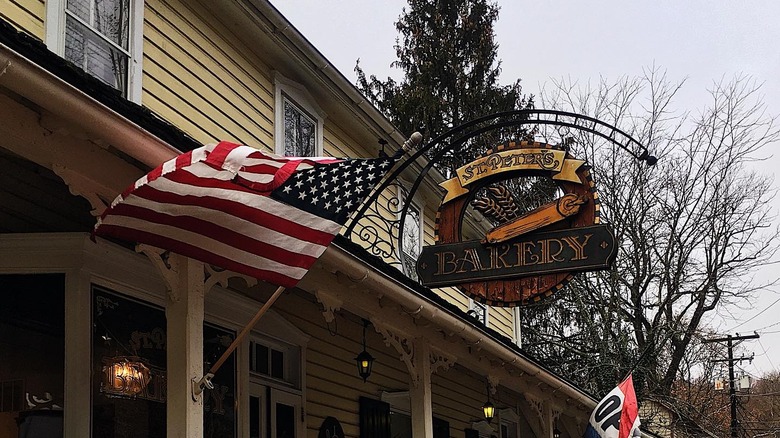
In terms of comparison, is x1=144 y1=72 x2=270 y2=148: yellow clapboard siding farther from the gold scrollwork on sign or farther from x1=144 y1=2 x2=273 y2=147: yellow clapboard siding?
the gold scrollwork on sign

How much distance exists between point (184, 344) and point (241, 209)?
1.13 m

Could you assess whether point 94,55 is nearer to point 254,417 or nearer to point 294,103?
point 254,417

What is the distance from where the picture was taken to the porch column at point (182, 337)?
579 centimetres

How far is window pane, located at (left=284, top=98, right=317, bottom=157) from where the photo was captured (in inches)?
487

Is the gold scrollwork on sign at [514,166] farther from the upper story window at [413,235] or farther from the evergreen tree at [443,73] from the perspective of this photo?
the evergreen tree at [443,73]

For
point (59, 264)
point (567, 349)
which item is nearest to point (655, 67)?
point (567, 349)

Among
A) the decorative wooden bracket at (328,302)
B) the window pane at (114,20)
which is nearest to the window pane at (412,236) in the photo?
the window pane at (114,20)

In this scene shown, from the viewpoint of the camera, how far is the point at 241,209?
205 inches

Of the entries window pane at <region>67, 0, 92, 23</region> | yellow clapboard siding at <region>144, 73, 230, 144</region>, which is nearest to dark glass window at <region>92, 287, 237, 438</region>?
yellow clapboard siding at <region>144, 73, 230, 144</region>

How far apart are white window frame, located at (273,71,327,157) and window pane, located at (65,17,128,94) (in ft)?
9.90

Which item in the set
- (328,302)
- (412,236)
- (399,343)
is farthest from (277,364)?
(412,236)

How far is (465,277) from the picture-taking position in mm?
10812

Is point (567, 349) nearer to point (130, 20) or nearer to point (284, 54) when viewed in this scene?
point (284, 54)

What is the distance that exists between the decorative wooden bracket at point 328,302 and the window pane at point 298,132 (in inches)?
172
